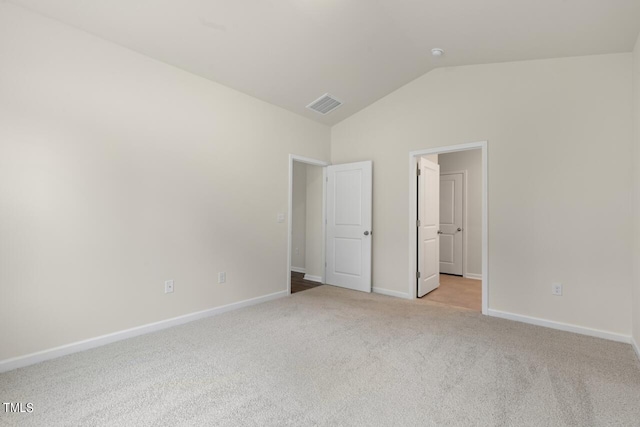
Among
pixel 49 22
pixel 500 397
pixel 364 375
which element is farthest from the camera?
pixel 49 22

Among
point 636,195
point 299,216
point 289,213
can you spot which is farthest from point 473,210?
point 289,213

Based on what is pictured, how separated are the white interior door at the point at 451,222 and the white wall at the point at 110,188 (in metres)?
3.96

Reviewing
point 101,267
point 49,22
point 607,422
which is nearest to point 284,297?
point 101,267

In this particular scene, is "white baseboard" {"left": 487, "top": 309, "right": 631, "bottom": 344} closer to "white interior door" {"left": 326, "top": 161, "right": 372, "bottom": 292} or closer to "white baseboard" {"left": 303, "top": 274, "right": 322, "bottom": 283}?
→ "white interior door" {"left": 326, "top": 161, "right": 372, "bottom": 292}

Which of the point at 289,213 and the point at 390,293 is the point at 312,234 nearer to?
the point at 289,213

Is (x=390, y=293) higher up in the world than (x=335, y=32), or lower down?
lower down

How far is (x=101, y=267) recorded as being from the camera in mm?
2705

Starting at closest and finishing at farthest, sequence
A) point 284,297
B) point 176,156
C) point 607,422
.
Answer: point 607,422 → point 176,156 → point 284,297

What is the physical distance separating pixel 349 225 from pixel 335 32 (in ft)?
8.79

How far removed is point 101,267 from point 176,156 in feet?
4.06

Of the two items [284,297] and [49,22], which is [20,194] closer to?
[49,22]

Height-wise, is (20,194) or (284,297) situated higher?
(20,194)

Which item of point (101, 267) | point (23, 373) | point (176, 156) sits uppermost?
point (176, 156)

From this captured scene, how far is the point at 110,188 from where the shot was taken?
9.02ft
